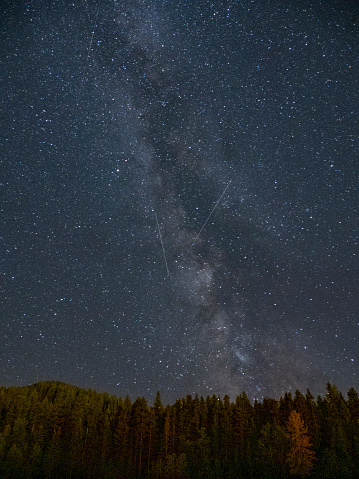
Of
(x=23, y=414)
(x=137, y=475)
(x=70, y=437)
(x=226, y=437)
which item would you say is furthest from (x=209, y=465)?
(x=23, y=414)

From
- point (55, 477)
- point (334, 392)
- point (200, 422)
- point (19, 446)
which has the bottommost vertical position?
point (55, 477)

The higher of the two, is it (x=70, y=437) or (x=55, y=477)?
(x=70, y=437)

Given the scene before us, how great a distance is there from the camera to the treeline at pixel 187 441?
147 feet

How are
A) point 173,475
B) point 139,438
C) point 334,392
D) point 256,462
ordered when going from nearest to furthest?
point 173,475 < point 256,462 < point 139,438 < point 334,392

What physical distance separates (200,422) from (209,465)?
14.3m

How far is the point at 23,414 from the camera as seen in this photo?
7156 centimetres

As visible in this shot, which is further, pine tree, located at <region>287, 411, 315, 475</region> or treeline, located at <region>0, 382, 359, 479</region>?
treeline, located at <region>0, 382, 359, 479</region>

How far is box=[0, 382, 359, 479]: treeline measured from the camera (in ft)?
147

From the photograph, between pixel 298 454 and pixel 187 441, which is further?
pixel 187 441

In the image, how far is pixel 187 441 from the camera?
55.8 metres

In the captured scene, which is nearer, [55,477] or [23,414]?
[55,477]

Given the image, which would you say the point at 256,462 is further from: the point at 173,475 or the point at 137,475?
the point at 137,475

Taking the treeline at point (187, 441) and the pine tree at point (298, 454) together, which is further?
the treeline at point (187, 441)

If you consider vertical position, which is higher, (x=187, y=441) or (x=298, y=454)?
(x=187, y=441)
